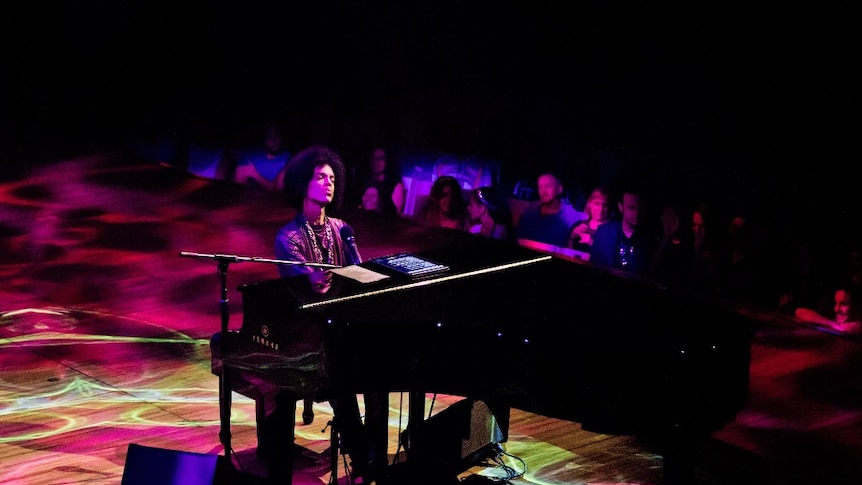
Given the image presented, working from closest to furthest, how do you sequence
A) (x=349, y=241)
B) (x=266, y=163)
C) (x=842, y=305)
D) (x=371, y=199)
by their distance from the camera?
1. (x=349, y=241)
2. (x=842, y=305)
3. (x=371, y=199)
4. (x=266, y=163)

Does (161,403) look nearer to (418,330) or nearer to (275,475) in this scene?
(275,475)

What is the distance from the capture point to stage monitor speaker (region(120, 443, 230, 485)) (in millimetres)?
3109

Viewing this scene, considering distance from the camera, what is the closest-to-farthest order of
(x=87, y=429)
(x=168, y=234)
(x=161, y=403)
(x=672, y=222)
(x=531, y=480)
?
1. (x=531, y=480)
2. (x=87, y=429)
3. (x=161, y=403)
4. (x=672, y=222)
5. (x=168, y=234)

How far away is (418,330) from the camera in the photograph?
365 centimetres

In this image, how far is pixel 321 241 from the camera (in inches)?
186

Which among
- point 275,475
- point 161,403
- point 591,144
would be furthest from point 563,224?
point 275,475

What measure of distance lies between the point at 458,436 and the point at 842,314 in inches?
130

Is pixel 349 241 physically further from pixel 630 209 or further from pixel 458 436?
pixel 630 209

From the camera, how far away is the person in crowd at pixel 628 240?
7.82 metres

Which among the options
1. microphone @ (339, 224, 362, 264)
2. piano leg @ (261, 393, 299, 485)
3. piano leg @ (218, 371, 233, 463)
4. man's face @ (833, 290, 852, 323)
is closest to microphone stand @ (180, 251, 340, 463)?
piano leg @ (218, 371, 233, 463)

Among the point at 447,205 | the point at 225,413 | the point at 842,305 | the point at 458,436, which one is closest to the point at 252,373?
the point at 225,413

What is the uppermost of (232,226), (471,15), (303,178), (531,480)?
(471,15)

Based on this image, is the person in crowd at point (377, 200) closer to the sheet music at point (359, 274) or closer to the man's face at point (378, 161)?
the man's face at point (378, 161)

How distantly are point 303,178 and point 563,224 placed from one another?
4046 mm
